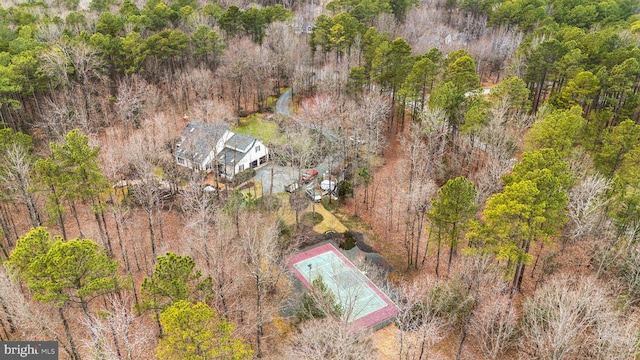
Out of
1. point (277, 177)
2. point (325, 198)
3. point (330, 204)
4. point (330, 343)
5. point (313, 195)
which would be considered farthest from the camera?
point (277, 177)

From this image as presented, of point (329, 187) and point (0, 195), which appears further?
point (329, 187)

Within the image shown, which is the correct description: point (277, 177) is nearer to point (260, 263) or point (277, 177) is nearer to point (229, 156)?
point (229, 156)

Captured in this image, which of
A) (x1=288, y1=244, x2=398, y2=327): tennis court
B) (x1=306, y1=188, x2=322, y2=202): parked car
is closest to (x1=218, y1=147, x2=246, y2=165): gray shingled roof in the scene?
(x1=306, y1=188, x2=322, y2=202): parked car

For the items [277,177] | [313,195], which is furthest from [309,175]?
[313,195]

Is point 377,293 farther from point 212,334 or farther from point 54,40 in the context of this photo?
point 54,40

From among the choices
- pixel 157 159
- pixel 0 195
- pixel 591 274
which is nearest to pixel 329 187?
pixel 157 159
